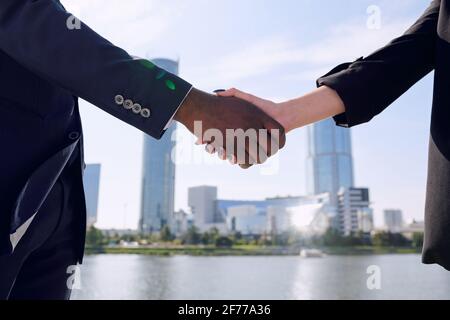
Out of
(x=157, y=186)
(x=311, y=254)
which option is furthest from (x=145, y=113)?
(x=157, y=186)

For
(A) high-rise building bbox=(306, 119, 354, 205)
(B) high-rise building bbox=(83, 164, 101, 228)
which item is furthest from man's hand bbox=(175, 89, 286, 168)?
(A) high-rise building bbox=(306, 119, 354, 205)

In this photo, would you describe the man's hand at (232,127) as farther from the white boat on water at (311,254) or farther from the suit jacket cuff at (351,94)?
the white boat on water at (311,254)

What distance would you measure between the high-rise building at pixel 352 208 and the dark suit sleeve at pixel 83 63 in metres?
61.4

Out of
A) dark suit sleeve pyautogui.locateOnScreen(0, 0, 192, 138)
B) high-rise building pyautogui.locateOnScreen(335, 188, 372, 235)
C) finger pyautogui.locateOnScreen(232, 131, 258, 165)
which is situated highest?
high-rise building pyautogui.locateOnScreen(335, 188, 372, 235)

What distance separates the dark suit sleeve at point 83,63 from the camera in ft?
2.42

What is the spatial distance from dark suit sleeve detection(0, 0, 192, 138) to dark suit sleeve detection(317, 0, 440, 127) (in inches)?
17.4

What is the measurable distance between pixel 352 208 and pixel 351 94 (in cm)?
6444

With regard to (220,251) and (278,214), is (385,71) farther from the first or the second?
(278,214)

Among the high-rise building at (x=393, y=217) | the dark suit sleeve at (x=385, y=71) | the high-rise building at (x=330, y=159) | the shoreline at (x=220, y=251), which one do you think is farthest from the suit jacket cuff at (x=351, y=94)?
the high-rise building at (x=330, y=159)

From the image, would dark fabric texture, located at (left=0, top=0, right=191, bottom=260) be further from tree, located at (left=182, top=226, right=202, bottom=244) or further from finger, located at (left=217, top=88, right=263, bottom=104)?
tree, located at (left=182, top=226, right=202, bottom=244)

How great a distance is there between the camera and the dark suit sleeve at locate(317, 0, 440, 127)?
96 cm

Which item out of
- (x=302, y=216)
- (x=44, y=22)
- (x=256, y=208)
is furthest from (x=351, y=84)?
(x=256, y=208)

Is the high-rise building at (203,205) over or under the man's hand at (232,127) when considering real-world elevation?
over

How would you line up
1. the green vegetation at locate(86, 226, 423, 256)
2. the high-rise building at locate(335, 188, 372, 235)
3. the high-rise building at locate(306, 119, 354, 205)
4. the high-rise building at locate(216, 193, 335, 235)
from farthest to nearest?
the high-rise building at locate(306, 119, 354, 205) → the high-rise building at locate(335, 188, 372, 235) → the high-rise building at locate(216, 193, 335, 235) → the green vegetation at locate(86, 226, 423, 256)
